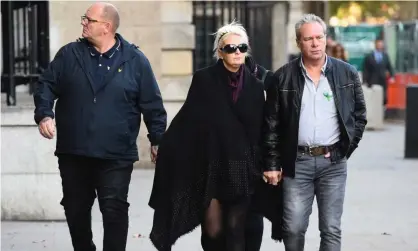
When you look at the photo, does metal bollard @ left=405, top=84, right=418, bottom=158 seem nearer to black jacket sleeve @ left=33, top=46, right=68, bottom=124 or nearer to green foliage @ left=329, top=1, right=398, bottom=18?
black jacket sleeve @ left=33, top=46, right=68, bottom=124

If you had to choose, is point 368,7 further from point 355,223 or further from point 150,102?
point 150,102

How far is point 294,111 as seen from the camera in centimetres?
623

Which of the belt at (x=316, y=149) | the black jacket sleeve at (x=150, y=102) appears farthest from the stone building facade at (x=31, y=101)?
the belt at (x=316, y=149)

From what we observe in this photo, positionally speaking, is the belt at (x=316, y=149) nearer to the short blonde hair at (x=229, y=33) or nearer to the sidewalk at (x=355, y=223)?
the short blonde hair at (x=229, y=33)

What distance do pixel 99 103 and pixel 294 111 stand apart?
1.16 metres

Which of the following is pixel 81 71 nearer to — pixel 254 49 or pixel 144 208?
pixel 144 208

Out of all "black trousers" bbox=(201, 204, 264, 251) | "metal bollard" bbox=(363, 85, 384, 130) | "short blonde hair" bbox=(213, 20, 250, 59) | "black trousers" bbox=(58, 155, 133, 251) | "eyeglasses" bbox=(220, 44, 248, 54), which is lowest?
"metal bollard" bbox=(363, 85, 384, 130)

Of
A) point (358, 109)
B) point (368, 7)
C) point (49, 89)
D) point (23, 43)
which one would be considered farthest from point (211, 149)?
point (368, 7)

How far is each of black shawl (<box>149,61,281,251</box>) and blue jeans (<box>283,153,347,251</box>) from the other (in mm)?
187

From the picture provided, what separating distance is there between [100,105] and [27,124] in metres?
2.82

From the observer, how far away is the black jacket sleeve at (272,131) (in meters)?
6.34

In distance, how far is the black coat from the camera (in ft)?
21.2

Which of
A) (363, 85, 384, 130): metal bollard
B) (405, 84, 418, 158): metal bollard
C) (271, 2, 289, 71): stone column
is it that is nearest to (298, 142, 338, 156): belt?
(405, 84, 418, 158): metal bollard

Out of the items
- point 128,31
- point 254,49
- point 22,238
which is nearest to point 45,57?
point 128,31
